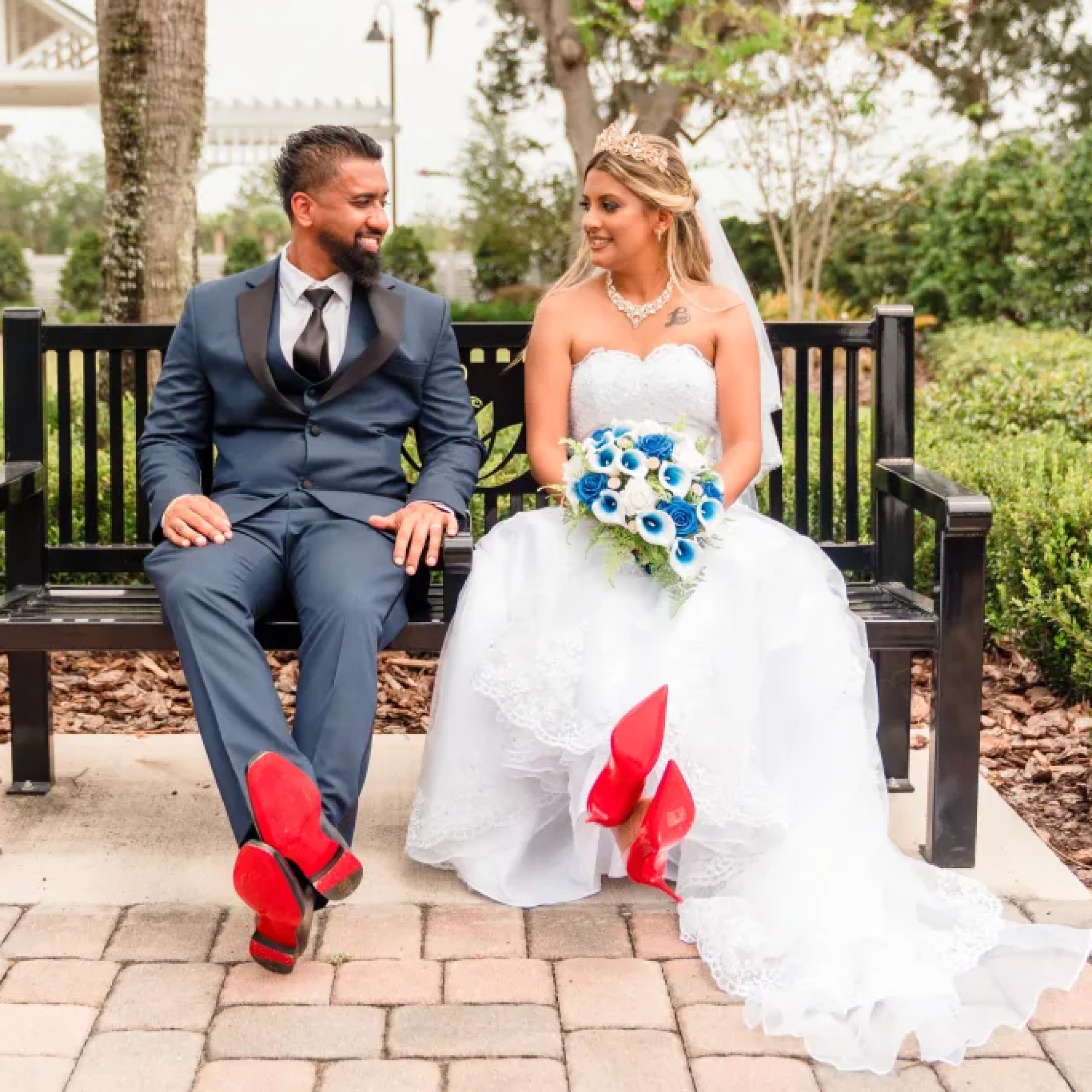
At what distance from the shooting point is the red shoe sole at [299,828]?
2898 millimetres

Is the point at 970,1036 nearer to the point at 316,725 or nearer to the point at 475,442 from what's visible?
the point at 316,725

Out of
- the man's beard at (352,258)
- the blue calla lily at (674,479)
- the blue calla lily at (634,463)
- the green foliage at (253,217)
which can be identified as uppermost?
the green foliage at (253,217)

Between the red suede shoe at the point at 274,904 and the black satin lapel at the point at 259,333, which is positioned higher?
the black satin lapel at the point at 259,333

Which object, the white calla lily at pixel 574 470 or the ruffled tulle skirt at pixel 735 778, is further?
the white calla lily at pixel 574 470

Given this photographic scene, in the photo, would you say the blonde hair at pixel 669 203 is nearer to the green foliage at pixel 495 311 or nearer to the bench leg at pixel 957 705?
the bench leg at pixel 957 705

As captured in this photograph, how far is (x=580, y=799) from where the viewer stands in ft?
10.7

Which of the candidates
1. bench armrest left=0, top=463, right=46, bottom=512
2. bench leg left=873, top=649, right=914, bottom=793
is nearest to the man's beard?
bench armrest left=0, top=463, right=46, bottom=512

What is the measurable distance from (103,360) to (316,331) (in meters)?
4.38

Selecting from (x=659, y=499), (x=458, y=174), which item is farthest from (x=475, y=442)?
(x=458, y=174)

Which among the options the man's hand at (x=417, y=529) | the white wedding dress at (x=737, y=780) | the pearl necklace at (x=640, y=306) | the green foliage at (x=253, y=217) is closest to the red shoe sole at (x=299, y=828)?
the white wedding dress at (x=737, y=780)

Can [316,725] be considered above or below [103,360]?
below

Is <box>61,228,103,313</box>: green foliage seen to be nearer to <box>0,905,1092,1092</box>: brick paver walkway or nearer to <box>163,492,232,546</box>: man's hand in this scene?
<box>163,492,232,546</box>: man's hand

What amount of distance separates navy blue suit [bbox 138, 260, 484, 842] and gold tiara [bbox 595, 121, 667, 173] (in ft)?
2.00

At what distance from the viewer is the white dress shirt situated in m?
3.86
